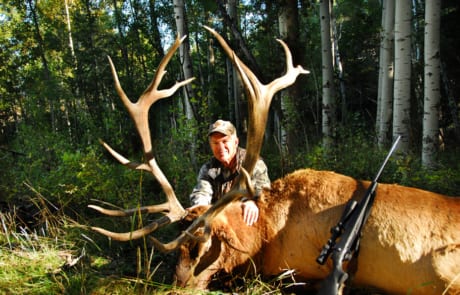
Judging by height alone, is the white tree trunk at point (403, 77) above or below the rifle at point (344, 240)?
above

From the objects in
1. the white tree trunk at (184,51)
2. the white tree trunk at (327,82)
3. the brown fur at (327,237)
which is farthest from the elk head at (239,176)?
the white tree trunk at (327,82)

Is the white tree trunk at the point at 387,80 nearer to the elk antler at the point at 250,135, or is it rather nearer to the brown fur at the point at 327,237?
the brown fur at the point at 327,237

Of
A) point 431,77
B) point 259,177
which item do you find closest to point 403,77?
point 431,77

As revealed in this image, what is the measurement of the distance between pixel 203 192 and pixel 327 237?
1.42 m

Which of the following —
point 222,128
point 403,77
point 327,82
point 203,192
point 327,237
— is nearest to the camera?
point 327,237

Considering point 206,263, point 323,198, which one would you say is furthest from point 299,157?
point 206,263

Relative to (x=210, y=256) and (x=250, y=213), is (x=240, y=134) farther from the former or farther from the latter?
(x=210, y=256)

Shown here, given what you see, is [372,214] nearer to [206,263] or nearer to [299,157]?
[206,263]

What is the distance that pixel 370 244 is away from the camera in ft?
7.91

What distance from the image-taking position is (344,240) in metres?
2.24

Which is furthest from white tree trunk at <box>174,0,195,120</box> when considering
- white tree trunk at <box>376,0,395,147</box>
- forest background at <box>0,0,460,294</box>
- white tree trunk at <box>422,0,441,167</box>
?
white tree trunk at <box>376,0,395,147</box>

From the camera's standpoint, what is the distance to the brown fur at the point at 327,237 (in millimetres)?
2232

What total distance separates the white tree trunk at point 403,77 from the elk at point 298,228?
12.6 ft

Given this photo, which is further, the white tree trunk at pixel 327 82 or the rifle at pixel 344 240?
the white tree trunk at pixel 327 82
